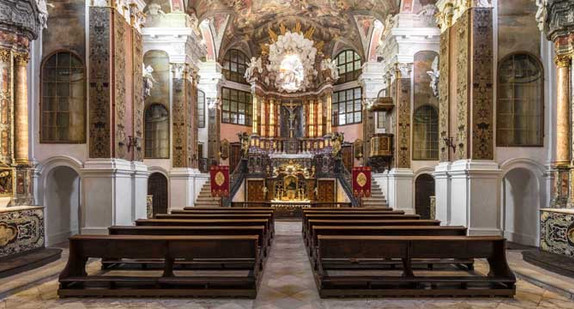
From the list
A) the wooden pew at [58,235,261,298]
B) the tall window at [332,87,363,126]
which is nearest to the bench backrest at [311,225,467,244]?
the wooden pew at [58,235,261,298]

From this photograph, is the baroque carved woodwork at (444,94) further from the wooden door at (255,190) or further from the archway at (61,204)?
the wooden door at (255,190)

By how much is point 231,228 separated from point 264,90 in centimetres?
1986

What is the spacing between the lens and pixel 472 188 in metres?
9.77

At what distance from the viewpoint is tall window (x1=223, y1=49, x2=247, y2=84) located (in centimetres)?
2534

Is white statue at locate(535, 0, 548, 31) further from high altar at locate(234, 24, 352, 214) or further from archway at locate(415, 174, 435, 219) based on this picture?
high altar at locate(234, 24, 352, 214)

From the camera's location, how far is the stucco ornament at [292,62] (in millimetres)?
25281

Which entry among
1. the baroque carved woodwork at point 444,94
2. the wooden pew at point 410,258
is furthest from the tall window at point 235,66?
the wooden pew at point 410,258

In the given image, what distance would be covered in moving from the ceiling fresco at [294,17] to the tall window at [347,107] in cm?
280

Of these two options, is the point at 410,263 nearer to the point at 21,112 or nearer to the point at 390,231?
the point at 390,231

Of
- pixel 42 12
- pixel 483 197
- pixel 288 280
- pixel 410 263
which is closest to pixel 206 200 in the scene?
pixel 42 12

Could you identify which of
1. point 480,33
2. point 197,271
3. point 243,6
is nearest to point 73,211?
point 197,271

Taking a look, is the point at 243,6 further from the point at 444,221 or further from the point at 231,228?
the point at 231,228

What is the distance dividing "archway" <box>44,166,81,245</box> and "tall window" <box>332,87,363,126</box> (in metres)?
17.1

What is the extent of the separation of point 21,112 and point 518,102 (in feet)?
37.0
